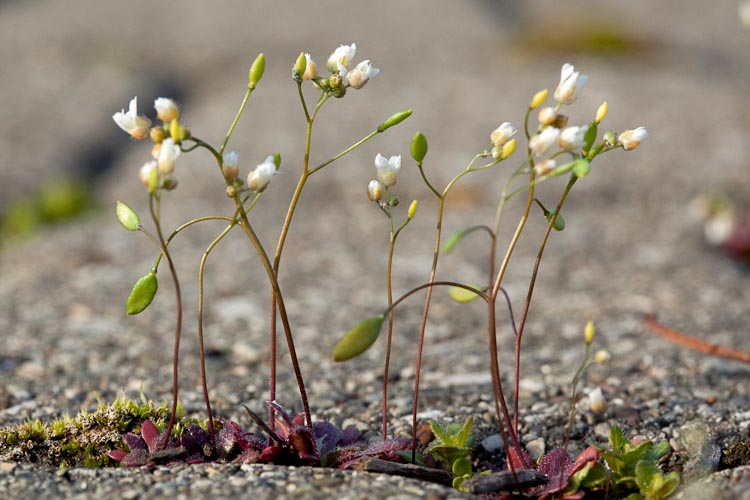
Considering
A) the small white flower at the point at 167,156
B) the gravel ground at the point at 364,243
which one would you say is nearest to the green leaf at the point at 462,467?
the gravel ground at the point at 364,243

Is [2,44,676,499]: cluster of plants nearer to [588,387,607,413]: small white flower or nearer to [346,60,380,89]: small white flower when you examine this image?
[346,60,380,89]: small white flower

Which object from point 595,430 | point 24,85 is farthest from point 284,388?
point 24,85

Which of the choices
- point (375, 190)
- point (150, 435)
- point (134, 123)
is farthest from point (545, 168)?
point (150, 435)

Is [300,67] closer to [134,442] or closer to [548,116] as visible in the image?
[548,116]

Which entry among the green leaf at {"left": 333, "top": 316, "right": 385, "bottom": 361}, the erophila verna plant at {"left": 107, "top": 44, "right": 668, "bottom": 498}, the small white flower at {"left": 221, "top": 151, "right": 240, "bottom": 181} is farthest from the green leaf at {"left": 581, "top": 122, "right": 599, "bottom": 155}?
the small white flower at {"left": 221, "top": 151, "right": 240, "bottom": 181}

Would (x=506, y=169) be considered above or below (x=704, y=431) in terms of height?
above

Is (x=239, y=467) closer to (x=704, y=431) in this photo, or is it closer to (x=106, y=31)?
(x=704, y=431)
